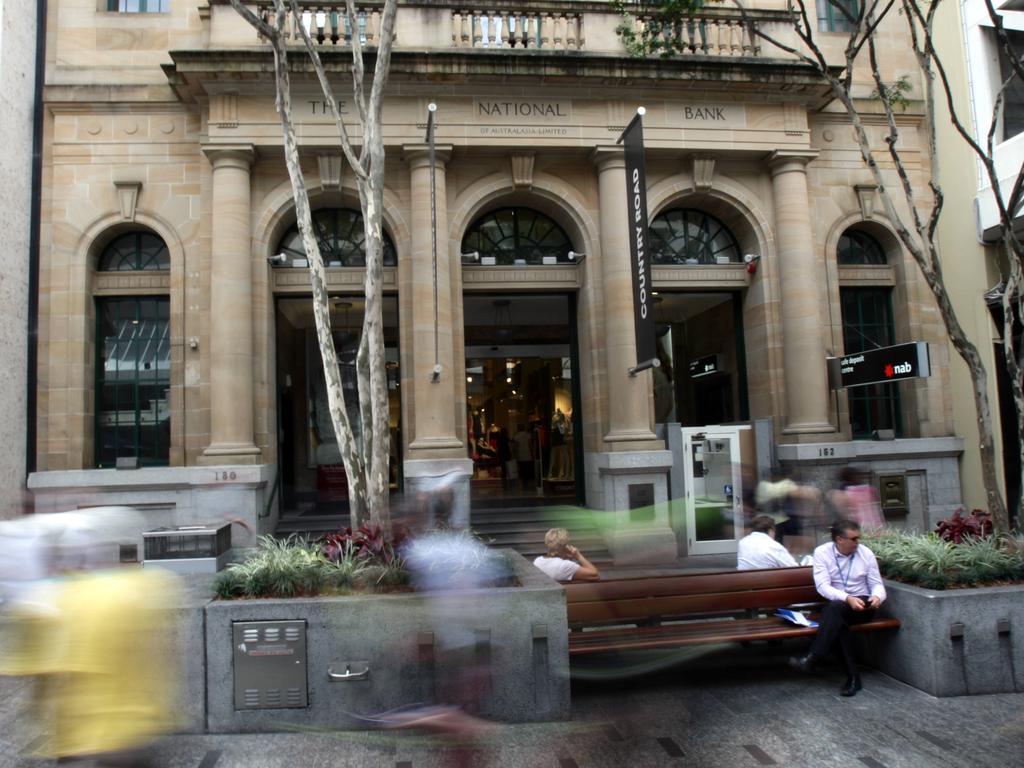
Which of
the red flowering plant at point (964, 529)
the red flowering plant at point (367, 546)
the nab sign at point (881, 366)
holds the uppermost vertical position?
the nab sign at point (881, 366)

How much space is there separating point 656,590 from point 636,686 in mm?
897

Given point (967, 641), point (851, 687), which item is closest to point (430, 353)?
point (851, 687)

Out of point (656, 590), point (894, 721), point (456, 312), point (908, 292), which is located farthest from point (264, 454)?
point (908, 292)

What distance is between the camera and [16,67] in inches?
535

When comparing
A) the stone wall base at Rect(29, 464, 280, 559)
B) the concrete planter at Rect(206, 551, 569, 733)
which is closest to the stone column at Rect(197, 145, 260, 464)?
the stone wall base at Rect(29, 464, 280, 559)

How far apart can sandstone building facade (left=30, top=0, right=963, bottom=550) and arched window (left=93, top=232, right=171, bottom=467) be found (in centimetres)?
Answer: 4

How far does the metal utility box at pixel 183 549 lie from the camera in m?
10.1

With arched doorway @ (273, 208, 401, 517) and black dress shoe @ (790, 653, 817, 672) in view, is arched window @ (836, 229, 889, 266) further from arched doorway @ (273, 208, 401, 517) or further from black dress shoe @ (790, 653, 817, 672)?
black dress shoe @ (790, 653, 817, 672)

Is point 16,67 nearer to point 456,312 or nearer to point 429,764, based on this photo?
point 456,312

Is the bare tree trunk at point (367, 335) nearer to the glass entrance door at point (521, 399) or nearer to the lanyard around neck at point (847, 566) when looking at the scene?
the lanyard around neck at point (847, 566)

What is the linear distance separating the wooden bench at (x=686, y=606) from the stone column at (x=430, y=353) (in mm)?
5989

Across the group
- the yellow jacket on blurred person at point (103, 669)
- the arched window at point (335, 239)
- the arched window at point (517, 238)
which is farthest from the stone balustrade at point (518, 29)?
the yellow jacket on blurred person at point (103, 669)

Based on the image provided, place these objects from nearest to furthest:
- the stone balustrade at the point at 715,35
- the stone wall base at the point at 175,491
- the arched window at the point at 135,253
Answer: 1. the stone wall base at the point at 175,491
2. the arched window at the point at 135,253
3. the stone balustrade at the point at 715,35

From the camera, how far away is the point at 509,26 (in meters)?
14.5
